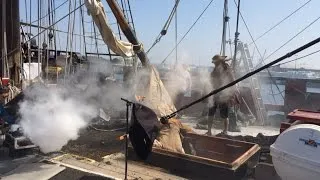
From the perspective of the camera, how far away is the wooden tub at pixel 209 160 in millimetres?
6168

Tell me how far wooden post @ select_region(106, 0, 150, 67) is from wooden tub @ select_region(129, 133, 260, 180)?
2369 mm

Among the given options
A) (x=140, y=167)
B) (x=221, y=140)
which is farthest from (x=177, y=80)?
(x=140, y=167)

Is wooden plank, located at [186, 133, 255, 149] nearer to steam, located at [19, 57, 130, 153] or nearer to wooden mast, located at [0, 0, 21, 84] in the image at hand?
steam, located at [19, 57, 130, 153]

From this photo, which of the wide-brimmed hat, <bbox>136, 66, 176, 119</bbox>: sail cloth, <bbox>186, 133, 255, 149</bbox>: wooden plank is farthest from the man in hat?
<bbox>186, 133, 255, 149</bbox>: wooden plank

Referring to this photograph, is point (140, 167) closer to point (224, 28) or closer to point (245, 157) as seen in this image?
point (245, 157)

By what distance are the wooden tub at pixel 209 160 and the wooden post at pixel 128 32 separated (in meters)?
2.37

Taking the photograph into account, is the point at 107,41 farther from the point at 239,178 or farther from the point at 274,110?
the point at 274,110

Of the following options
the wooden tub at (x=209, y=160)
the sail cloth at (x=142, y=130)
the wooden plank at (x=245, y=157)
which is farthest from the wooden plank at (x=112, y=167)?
the wooden plank at (x=245, y=157)

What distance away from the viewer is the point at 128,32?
835cm

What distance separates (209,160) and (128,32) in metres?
3.55

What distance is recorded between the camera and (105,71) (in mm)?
12016

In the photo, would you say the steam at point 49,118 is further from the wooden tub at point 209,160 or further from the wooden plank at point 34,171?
the wooden tub at point 209,160

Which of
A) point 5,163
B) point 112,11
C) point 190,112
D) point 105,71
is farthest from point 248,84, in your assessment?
point 5,163

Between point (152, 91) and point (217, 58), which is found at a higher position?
point (217, 58)
